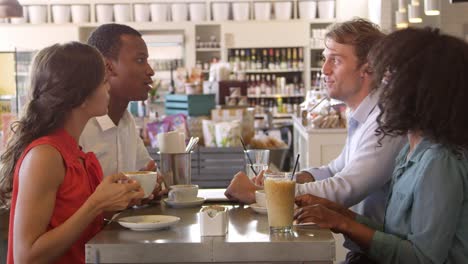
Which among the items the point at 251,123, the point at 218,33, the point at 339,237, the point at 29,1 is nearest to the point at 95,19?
the point at 29,1

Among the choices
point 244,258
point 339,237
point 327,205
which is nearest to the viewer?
point 244,258

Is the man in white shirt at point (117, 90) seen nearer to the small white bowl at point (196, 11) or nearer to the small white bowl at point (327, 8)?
the small white bowl at point (196, 11)

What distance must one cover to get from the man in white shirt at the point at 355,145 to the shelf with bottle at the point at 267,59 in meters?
8.57

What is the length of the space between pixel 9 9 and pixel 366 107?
4.06m

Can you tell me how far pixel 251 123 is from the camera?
5.66 meters

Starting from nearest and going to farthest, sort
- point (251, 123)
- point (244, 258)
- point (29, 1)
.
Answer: point (244, 258) → point (251, 123) → point (29, 1)

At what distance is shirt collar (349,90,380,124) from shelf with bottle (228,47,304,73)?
28.7 feet

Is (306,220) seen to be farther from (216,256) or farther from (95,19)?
(95,19)

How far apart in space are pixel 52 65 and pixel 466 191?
3.95ft

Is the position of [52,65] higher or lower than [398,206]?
higher

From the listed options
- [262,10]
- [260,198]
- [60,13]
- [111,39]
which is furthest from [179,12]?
[260,198]

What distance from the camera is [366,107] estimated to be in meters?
2.67

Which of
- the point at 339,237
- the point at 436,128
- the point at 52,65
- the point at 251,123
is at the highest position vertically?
the point at 52,65

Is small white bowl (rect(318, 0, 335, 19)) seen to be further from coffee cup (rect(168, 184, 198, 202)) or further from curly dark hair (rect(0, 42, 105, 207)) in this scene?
curly dark hair (rect(0, 42, 105, 207))
